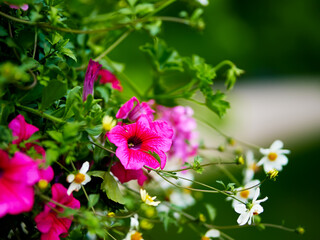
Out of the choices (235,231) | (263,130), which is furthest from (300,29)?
(235,231)

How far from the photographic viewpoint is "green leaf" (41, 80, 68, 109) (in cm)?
41

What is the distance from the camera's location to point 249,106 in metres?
4.62

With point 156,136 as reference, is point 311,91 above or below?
below

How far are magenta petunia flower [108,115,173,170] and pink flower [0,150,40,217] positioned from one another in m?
0.11

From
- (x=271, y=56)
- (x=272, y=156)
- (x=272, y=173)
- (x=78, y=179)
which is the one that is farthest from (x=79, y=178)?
(x=271, y=56)

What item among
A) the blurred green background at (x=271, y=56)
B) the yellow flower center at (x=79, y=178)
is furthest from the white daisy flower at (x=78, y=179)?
the blurred green background at (x=271, y=56)

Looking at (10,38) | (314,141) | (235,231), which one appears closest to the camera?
(10,38)

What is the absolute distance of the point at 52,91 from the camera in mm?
414

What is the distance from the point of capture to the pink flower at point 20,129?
1.29ft

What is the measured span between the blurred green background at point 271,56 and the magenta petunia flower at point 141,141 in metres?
1.61

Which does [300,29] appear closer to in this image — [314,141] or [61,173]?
[314,141]

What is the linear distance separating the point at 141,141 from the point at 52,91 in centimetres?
12

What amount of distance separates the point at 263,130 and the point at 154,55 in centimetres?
340

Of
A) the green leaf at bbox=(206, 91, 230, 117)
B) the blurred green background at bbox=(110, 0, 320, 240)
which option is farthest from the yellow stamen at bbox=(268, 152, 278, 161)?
the blurred green background at bbox=(110, 0, 320, 240)
